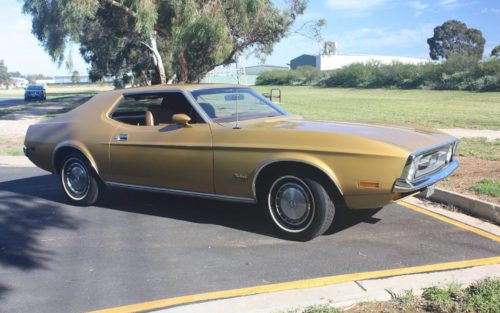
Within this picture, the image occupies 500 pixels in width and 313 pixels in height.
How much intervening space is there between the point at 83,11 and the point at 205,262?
16.6m

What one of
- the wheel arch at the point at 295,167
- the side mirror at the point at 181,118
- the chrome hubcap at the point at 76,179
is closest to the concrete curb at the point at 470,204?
the wheel arch at the point at 295,167

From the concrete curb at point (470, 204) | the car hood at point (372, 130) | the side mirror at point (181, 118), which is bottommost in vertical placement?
the concrete curb at point (470, 204)

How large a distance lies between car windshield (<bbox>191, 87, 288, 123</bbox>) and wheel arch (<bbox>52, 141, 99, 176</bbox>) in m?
1.61

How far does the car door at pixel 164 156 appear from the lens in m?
5.54

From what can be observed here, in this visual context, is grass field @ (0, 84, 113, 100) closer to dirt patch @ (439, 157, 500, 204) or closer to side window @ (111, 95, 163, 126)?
side window @ (111, 95, 163, 126)

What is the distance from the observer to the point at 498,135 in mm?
13180

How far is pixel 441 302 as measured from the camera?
11.6 ft

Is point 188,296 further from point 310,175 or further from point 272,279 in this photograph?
point 310,175

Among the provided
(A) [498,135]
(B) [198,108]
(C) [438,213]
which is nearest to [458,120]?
(A) [498,135]

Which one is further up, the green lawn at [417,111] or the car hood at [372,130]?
the car hood at [372,130]

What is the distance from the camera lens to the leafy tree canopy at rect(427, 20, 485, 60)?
108 meters

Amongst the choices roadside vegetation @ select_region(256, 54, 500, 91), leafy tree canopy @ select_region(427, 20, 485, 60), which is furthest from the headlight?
leafy tree canopy @ select_region(427, 20, 485, 60)

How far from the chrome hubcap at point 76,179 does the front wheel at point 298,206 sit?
275 cm

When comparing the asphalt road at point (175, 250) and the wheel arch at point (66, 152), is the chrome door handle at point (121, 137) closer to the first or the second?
the wheel arch at point (66, 152)
